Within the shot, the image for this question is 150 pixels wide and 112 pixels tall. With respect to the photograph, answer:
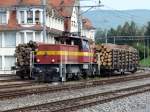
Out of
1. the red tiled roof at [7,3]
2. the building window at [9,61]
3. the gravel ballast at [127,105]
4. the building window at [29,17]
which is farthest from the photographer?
the red tiled roof at [7,3]

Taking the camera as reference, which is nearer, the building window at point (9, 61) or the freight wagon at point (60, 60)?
the freight wagon at point (60, 60)

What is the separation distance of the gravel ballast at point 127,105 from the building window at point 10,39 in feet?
147

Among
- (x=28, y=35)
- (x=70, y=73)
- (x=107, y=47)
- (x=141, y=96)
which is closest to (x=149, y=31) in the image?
(x=28, y=35)

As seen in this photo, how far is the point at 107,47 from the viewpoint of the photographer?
4847cm

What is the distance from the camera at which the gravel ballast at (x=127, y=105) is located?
18969 mm

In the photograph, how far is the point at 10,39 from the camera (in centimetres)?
6819

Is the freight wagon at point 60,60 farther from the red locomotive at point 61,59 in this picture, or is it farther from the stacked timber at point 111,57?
the stacked timber at point 111,57

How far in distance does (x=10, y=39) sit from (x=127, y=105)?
48.6 m

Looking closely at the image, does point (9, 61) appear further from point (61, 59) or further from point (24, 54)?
point (61, 59)

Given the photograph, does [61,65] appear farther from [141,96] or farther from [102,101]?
[102,101]

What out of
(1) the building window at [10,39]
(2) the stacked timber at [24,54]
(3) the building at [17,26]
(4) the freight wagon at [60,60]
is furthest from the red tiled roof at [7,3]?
(2) the stacked timber at [24,54]

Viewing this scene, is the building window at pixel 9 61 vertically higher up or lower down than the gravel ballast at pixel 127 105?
lower down

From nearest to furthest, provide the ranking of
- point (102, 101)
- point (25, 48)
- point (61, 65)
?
1. point (102, 101)
2. point (61, 65)
3. point (25, 48)

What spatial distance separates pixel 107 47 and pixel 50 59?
1348 centimetres
